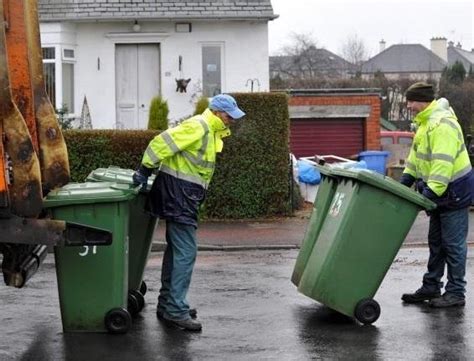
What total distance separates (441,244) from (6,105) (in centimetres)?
386

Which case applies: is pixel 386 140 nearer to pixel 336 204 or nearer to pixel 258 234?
pixel 258 234

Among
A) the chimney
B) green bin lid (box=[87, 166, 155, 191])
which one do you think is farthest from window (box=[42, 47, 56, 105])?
the chimney

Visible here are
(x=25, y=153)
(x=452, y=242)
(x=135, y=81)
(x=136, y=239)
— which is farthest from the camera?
(x=135, y=81)

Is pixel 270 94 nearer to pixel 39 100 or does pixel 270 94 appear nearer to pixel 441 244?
pixel 441 244

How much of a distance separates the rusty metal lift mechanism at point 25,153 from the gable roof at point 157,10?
1515 cm

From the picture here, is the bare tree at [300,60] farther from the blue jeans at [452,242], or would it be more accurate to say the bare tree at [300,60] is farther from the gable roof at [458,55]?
the blue jeans at [452,242]

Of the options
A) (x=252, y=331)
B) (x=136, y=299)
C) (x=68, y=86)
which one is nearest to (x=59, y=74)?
(x=68, y=86)

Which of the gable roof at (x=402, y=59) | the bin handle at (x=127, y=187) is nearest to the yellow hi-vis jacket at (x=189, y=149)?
the bin handle at (x=127, y=187)

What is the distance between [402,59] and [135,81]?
61803 millimetres

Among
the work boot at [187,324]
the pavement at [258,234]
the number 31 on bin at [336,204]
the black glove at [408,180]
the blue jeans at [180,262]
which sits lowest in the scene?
the pavement at [258,234]

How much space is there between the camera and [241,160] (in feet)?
50.2

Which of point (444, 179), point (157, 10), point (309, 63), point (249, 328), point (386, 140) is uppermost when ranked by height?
point (157, 10)

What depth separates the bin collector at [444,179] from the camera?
8.34 metres

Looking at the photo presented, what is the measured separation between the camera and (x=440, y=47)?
260 feet
